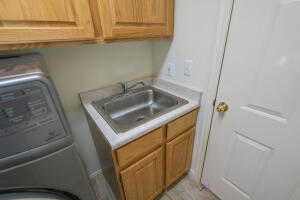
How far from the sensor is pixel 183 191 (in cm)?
147

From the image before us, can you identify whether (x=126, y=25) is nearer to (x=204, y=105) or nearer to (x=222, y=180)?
(x=204, y=105)

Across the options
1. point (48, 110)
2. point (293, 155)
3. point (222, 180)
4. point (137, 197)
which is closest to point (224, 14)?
point (293, 155)

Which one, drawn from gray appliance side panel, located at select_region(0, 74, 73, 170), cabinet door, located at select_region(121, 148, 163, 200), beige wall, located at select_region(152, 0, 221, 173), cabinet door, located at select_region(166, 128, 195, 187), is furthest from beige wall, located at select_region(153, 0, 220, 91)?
gray appliance side panel, located at select_region(0, 74, 73, 170)

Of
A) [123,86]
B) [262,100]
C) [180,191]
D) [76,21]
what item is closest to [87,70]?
[123,86]

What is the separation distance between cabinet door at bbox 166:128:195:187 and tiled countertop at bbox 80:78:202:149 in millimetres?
251

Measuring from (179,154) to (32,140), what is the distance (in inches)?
43.2

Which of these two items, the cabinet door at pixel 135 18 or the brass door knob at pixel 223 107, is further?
the brass door knob at pixel 223 107

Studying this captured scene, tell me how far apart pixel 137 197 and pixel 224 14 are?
1415 millimetres

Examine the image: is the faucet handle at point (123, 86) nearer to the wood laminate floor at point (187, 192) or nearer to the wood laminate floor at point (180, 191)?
the wood laminate floor at point (180, 191)

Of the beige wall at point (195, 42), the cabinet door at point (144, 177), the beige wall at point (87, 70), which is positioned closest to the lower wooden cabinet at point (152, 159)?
the cabinet door at point (144, 177)

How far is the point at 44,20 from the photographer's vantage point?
669 mm

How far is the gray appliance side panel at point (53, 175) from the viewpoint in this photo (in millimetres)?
576

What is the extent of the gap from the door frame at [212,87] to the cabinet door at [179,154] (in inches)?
3.3

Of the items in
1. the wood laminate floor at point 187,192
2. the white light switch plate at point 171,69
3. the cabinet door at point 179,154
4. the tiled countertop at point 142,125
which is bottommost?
the wood laminate floor at point 187,192
